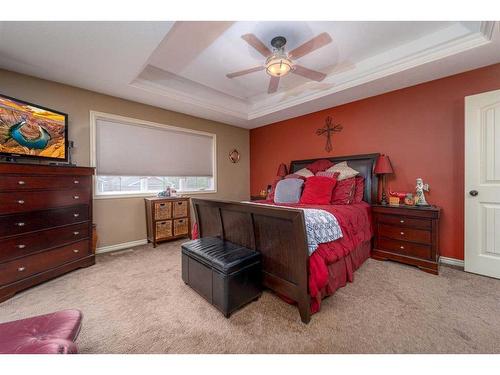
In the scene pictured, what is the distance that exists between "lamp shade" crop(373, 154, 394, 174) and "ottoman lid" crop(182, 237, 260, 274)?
230 centimetres

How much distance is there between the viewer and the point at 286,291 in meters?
1.75

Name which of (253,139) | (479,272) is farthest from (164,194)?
(479,272)

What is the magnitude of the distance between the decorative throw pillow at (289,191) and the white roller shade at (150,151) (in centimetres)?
186

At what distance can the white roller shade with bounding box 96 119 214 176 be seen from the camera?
10.7ft

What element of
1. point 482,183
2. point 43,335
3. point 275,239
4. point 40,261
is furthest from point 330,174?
point 40,261

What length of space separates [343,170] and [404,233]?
1.22m

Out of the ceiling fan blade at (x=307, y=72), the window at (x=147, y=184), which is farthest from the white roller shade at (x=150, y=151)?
the ceiling fan blade at (x=307, y=72)

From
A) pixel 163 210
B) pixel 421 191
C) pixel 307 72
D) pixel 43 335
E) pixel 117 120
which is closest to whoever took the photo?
pixel 43 335

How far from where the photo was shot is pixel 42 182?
2197 millimetres

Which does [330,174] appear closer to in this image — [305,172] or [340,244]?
[305,172]

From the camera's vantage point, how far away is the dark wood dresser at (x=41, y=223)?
1949mm

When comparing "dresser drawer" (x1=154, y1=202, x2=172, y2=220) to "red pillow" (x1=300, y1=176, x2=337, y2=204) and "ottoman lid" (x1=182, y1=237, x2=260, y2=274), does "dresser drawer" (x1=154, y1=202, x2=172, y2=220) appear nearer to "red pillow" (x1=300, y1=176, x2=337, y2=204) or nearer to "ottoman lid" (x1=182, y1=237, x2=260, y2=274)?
"ottoman lid" (x1=182, y1=237, x2=260, y2=274)

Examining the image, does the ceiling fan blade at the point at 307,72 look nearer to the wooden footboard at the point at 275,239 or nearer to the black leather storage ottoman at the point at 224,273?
the wooden footboard at the point at 275,239
